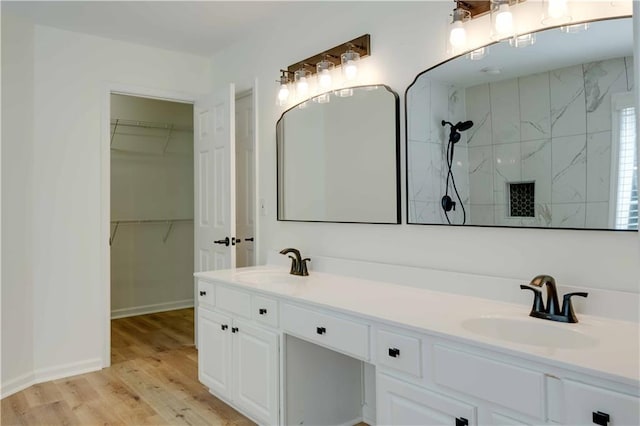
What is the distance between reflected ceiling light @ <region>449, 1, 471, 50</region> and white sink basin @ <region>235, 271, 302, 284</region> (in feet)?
4.87

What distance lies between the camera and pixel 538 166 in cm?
179

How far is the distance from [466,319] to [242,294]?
4.03 feet

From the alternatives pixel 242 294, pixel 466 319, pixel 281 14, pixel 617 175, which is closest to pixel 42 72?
pixel 281 14

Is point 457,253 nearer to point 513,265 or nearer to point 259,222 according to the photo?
point 513,265

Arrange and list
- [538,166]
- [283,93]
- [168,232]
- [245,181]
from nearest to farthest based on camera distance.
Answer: [538,166] < [283,93] < [245,181] < [168,232]

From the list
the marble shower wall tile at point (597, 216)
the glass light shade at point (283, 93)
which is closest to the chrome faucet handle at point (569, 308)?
the marble shower wall tile at point (597, 216)

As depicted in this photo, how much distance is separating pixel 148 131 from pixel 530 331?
4569 millimetres

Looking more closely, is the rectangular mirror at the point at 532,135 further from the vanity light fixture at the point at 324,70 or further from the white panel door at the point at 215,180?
the white panel door at the point at 215,180

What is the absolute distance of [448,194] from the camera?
2.09m

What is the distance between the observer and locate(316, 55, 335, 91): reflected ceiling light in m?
2.70

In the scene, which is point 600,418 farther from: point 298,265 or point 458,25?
point 298,265

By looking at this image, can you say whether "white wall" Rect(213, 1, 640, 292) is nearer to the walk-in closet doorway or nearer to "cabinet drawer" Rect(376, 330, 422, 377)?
"cabinet drawer" Rect(376, 330, 422, 377)

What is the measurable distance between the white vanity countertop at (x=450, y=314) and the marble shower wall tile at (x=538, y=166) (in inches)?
17.8

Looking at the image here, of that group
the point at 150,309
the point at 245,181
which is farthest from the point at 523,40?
the point at 150,309
